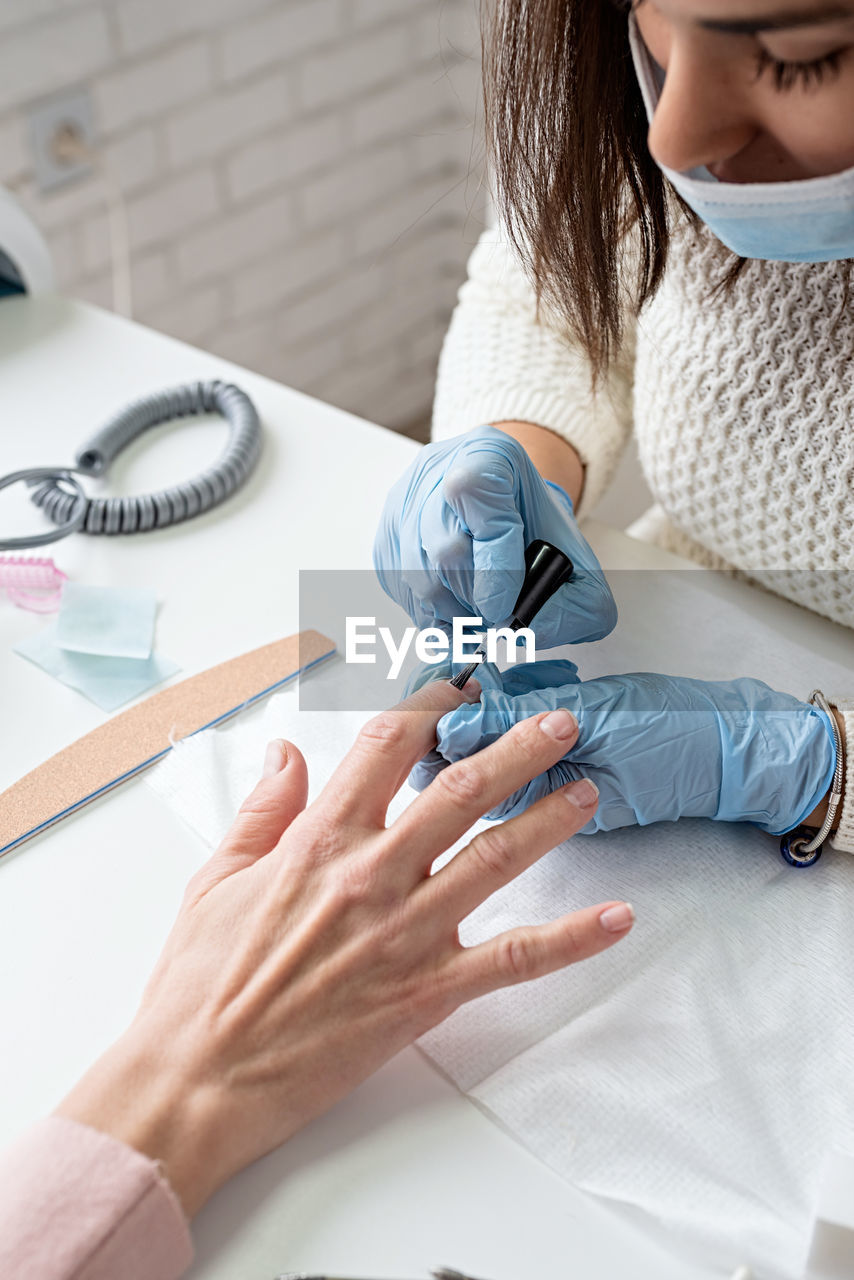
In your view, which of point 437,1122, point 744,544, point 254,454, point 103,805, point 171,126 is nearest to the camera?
point 437,1122

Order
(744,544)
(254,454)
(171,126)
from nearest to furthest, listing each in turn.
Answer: (744,544), (254,454), (171,126)

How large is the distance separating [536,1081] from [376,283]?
2313mm

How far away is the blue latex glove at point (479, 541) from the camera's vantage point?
0.87 meters

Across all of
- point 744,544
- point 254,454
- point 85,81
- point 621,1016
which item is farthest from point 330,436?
point 85,81

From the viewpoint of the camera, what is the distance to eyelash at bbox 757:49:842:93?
664 millimetres

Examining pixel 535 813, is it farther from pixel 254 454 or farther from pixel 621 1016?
pixel 254 454

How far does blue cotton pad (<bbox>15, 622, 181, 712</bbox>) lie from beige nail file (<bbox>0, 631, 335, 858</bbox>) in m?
0.02

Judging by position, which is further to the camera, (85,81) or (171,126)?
(171,126)

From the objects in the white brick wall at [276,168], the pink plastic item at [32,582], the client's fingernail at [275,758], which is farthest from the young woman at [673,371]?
the white brick wall at [276,168]

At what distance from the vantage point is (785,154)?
0.74 metres

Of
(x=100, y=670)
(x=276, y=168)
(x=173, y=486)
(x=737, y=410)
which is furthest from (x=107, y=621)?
(x=276, y=168)

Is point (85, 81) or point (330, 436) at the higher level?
point (85, 81)

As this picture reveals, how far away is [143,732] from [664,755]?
444 millimetres

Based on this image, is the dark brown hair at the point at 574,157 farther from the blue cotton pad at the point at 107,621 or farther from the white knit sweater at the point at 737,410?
the blue cotton pad at the point at 107,621
